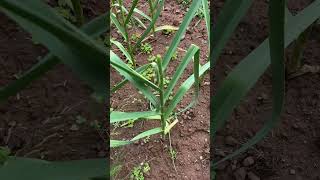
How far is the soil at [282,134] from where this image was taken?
1.15 meters

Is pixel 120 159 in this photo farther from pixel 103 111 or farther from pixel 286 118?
pixel 286 118

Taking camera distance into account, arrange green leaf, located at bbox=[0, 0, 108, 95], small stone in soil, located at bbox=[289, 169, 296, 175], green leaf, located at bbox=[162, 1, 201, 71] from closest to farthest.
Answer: green leaf, located at bbox=[0, 0, 108, 95] → green leaf, located at bbox=[162, 1, 201, 71] → small stone in soil, located at bbox=[289, 169, 296, 175]

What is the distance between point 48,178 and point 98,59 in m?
0.16

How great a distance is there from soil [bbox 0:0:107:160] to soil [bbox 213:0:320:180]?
315 mm

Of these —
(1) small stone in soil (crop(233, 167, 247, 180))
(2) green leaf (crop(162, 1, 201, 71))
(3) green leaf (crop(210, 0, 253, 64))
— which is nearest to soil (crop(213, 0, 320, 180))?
(1) small stone in soil (crop(233, 167, 247, 180))

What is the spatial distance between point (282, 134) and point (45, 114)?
1.92ft

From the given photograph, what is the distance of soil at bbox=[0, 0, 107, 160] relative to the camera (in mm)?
1218

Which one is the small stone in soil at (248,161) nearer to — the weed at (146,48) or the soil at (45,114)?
the soil at (45,114)

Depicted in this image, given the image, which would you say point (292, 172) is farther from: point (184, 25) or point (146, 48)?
point (146, 48)

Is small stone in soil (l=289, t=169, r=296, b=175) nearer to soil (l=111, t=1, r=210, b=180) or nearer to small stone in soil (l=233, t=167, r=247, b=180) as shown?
small stone in soil (l=233, t=167, r=247, b=180)

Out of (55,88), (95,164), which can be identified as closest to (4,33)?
(55,88)

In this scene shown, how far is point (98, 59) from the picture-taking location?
0.42 metres

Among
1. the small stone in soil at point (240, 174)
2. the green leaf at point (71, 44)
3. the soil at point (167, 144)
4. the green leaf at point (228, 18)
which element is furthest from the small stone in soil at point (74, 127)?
the green leaf at point (71, 44)

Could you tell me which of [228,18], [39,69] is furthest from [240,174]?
[39,69]
